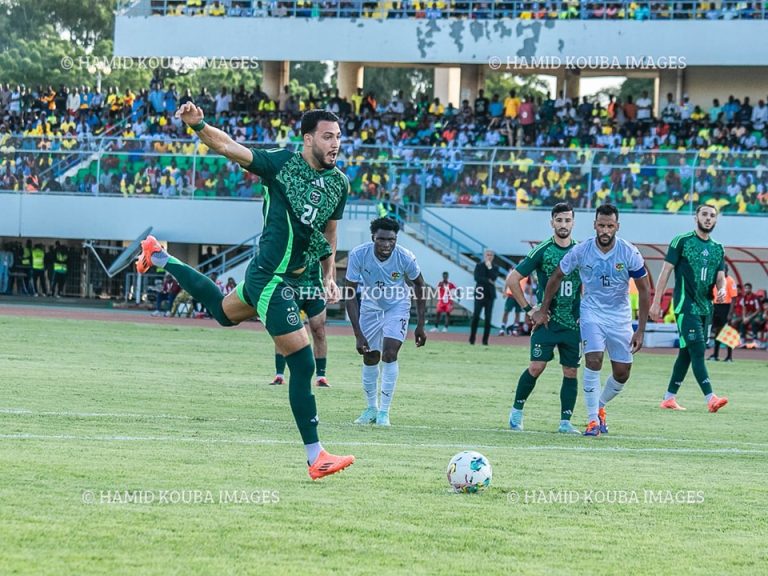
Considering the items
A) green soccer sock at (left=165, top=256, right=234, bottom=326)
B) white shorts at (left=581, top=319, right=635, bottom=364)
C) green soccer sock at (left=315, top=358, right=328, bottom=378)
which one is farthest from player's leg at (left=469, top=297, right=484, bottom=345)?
green soccer sock at (left=165, top=256, right=234, bottom=326)

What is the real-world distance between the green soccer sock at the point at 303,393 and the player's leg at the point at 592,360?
489 centimetres

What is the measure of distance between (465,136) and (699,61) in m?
6.97

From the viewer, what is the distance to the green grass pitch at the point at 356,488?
667 cm

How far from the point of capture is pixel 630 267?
1330 centimetres

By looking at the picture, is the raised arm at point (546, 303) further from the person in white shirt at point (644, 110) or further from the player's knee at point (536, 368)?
the person in white shirt at point (644, 110)

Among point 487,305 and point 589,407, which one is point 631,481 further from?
point 487,305

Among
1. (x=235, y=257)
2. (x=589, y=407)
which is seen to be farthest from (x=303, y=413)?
(x=235, y=257)

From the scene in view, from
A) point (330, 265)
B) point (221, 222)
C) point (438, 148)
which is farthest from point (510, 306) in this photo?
point (330, 265)

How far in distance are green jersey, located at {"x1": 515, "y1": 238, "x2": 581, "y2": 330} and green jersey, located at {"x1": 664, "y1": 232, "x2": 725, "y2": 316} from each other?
11.6 feet

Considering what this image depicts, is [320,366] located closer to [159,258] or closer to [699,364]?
[699,364]

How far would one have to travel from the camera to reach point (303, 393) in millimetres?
8945

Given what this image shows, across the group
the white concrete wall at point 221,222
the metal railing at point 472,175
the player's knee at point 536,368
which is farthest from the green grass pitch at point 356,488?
the white concrete wall at point 221,222

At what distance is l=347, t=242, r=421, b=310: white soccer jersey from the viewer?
14.0m

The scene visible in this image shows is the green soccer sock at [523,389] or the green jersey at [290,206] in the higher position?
the green jersey at [290,206]
